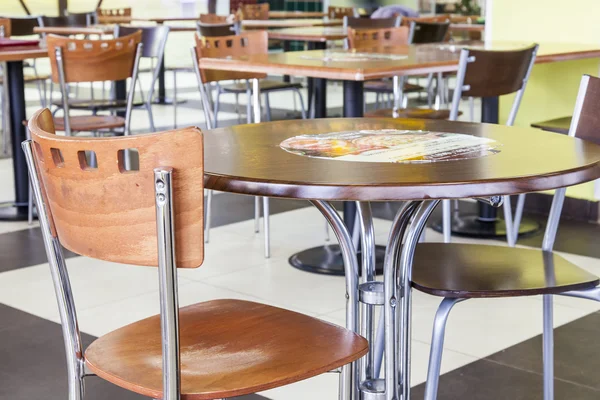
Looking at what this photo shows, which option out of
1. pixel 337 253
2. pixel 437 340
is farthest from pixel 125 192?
pixel 337 253

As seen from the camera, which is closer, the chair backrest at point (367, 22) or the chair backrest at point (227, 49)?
the chair backrest at point (227, 49)

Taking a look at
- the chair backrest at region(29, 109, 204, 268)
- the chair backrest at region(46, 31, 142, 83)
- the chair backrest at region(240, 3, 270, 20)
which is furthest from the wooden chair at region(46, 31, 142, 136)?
the chair backrest at region(240, 3, 270, 20)

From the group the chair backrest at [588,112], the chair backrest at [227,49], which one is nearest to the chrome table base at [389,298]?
the chair backrest at [588,112]

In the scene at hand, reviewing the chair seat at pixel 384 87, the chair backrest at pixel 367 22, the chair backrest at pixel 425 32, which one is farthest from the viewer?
the chair backrest at pixel 367 22

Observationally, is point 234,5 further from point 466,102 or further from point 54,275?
point 54,275

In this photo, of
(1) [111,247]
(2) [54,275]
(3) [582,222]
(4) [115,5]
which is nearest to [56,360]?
(2) [54,275]

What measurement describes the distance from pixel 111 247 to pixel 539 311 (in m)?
2.04

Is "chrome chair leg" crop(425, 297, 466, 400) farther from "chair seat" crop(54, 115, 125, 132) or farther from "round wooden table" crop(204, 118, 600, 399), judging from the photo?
"chair seat" crop(54, 115, 125, 132)

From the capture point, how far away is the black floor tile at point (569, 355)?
2.53 metres

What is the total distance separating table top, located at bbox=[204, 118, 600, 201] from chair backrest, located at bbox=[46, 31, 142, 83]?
229 centimetres

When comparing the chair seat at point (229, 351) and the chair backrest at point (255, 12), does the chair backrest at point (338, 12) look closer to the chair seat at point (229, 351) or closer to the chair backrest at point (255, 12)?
the chair backrest at point (255, 12)

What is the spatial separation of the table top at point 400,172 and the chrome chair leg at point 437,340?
0.33 metres

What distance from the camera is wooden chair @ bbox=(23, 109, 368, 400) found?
1253 mm

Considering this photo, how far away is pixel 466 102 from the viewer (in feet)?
30.6
